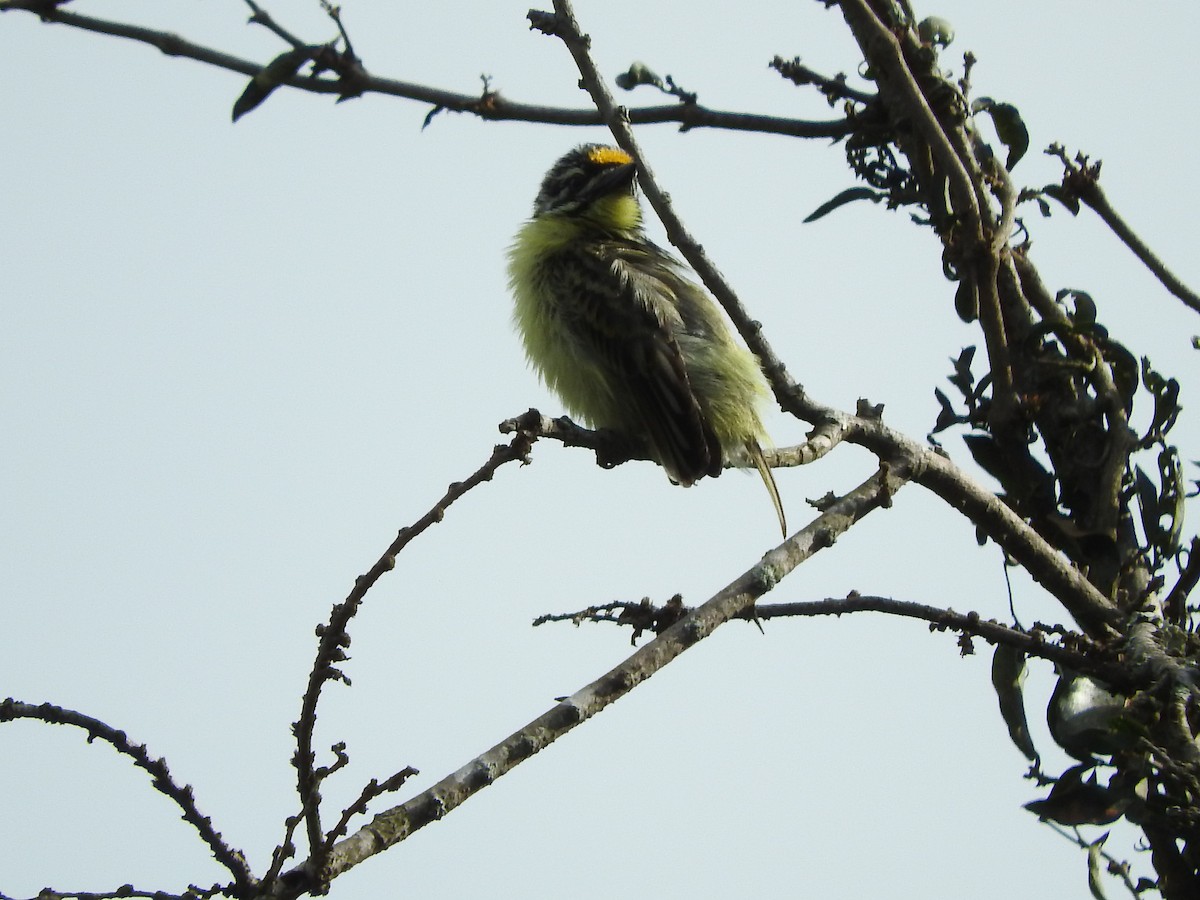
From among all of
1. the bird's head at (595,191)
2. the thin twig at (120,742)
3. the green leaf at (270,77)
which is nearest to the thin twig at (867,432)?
the green leaf at (270,77)

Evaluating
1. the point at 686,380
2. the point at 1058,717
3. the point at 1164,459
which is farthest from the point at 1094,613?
the point at 686,380

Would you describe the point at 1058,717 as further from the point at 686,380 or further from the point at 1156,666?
the point at 686,380

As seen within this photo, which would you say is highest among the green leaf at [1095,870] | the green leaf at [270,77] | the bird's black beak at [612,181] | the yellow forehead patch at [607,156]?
the yellow forehead patch at [607,156]

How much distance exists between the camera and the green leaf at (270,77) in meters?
3.10

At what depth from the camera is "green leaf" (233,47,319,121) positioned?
3100 mm

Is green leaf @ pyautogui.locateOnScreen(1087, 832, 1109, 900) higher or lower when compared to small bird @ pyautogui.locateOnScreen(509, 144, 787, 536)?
lower

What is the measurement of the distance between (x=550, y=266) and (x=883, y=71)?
173cm

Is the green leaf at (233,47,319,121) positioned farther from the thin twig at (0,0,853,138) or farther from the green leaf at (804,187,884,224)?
the green leaf at (804,187,884,224)

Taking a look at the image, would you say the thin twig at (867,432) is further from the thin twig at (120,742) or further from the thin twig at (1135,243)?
the thin twig at (120,742)

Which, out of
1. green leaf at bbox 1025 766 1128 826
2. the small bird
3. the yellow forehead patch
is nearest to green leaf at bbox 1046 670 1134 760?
Answer: green leaf at bbox 1025 766 1128 826

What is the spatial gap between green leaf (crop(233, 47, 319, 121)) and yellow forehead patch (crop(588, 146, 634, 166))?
302 cm

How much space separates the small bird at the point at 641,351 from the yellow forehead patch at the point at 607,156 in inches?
23.2

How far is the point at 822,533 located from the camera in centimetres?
306

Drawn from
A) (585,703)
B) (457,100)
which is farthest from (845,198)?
(585,703)
